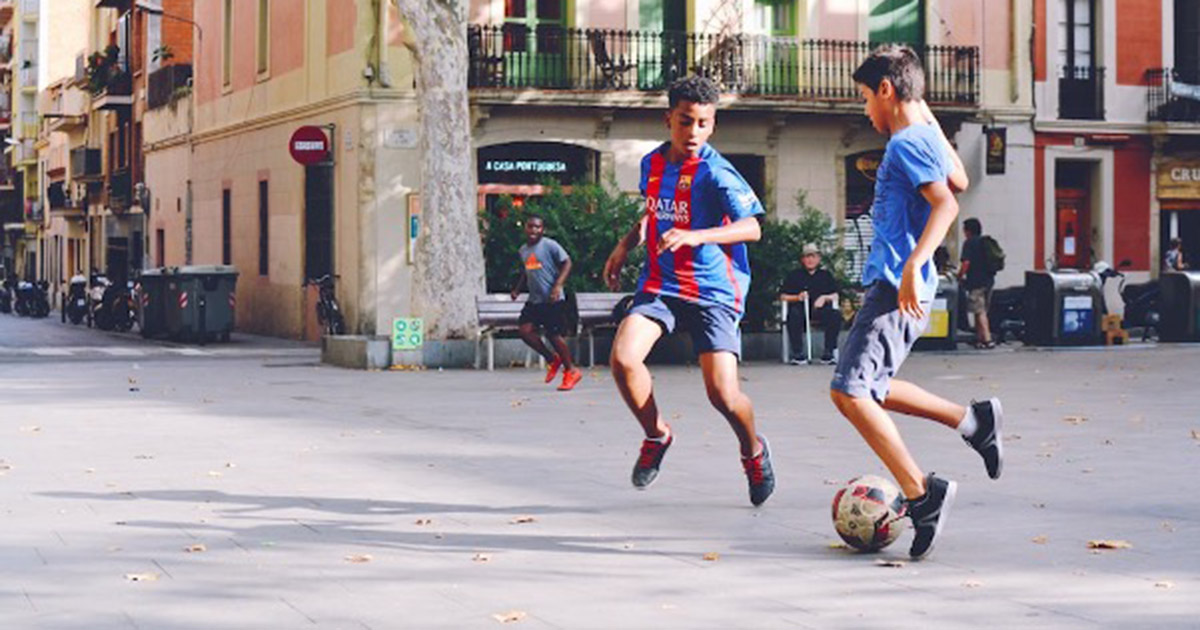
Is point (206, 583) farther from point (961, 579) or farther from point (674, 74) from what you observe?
point (674, 74)

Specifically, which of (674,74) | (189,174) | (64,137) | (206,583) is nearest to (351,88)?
(674,74)

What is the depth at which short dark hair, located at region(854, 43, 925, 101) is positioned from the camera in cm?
827

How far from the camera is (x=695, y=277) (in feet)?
31.8

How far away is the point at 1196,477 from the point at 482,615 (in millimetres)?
5539

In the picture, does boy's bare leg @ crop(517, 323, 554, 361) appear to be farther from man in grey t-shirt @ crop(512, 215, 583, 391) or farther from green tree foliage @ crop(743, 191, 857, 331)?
green tree foliage @ crop(743, 191, 857, 331)

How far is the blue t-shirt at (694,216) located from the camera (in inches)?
379

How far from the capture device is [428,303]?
2512cm

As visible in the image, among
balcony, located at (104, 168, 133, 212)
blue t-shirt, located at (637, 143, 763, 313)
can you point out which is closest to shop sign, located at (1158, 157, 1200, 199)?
balcony, located at (104, 168, 133, 212)

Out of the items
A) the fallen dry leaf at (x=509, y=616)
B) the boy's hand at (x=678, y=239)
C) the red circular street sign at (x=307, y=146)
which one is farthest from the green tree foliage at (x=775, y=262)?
the fallen dry leaf at (x=509, y=616)

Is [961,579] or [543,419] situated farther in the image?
[543,419]

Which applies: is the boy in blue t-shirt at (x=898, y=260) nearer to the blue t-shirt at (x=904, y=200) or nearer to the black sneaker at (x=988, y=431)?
the blue t-shirt at (x=904, y=200)

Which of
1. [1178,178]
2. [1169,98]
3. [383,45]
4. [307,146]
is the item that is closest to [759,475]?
[383,45]

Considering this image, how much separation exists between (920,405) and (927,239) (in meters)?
0.80

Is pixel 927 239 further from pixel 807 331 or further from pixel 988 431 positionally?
pixel 807 331
